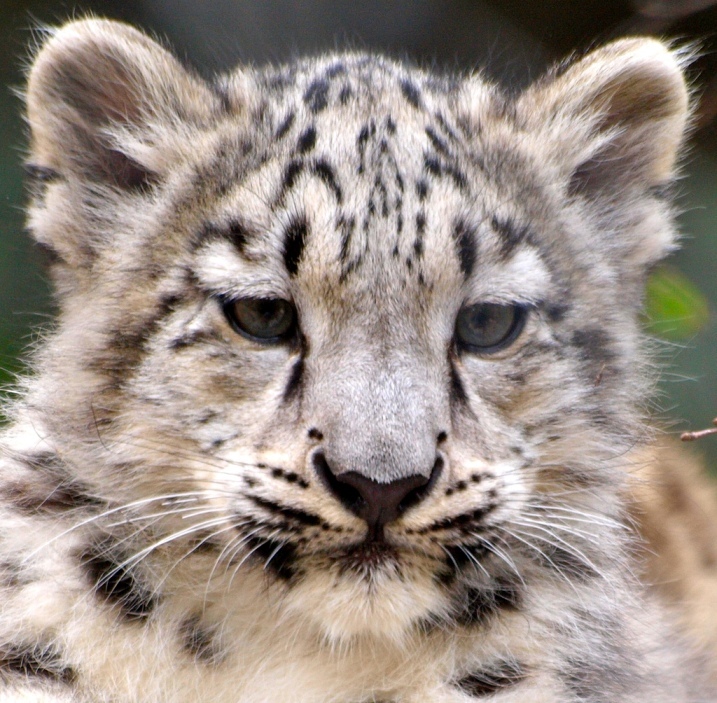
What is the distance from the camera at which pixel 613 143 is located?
436 cm

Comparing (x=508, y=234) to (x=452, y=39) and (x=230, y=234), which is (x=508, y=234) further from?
(x=452, y=39)

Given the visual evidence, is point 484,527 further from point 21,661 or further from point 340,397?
point 21,661

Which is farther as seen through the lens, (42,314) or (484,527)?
(42,314)

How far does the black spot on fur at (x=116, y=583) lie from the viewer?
3.63 m

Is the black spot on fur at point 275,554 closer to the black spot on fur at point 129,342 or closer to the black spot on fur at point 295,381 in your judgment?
the black spot on fur at point 295,381

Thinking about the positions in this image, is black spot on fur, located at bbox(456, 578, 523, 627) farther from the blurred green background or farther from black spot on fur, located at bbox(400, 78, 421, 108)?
black spot on fur, located at bbox(400, 78, 421, 108)

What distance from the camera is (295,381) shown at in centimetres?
338

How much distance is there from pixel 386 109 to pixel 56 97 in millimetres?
1151

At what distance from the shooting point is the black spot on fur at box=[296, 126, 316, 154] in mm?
3742

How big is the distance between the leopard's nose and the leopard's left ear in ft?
5.43

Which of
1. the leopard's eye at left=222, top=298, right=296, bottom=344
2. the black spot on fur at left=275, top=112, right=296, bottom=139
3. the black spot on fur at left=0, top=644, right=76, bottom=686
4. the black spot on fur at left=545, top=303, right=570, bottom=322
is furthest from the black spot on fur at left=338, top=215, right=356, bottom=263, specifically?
the black spot on fur at left=0, top=644, right=76, bottom=686

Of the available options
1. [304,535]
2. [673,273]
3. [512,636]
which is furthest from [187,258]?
[673,273]

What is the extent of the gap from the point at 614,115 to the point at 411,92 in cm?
83

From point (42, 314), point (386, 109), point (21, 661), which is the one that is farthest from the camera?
point (42, 314)
